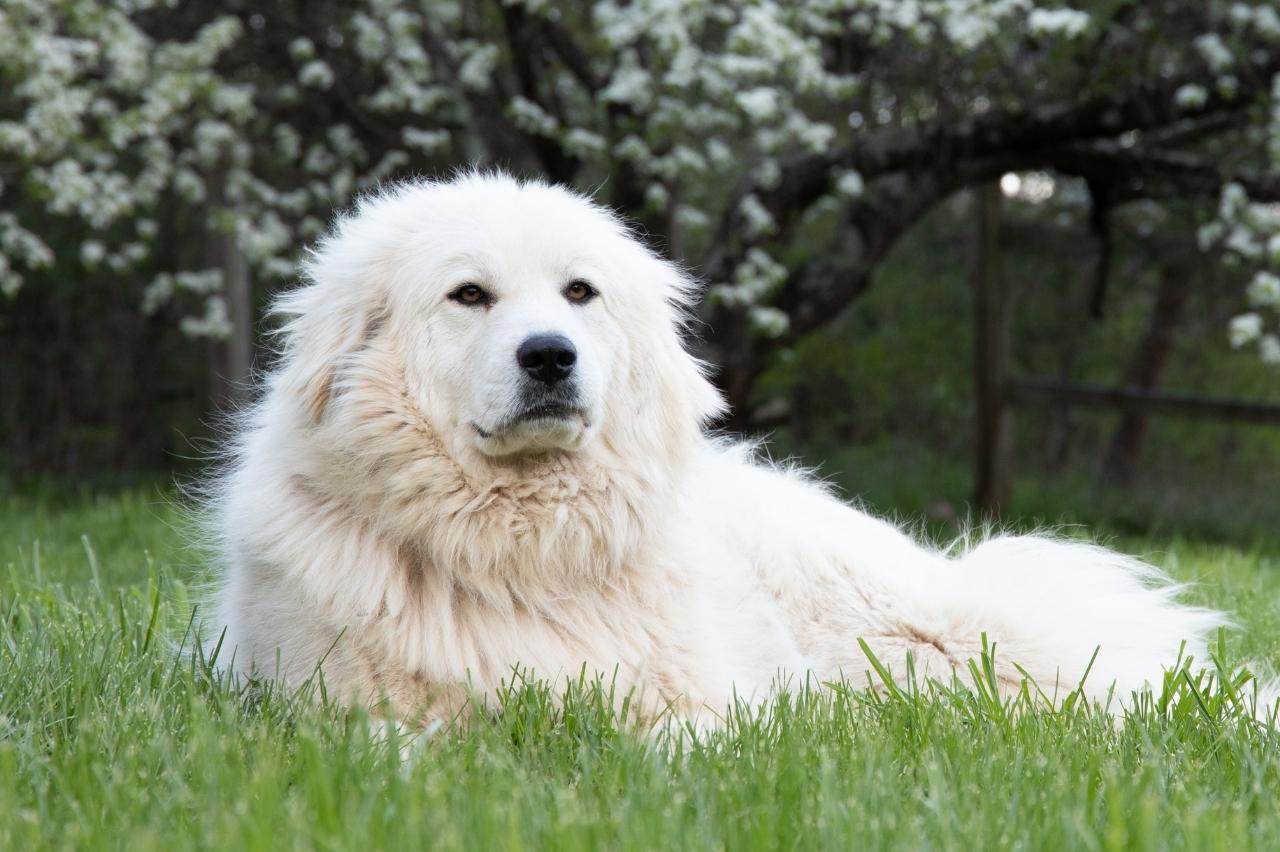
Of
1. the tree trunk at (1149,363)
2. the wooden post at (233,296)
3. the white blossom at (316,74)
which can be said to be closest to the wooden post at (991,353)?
the tree trunk at (1149,363)

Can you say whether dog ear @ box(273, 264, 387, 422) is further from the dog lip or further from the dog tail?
the dog tail

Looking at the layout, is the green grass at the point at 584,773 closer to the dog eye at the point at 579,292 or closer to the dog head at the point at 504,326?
the dog head at the point at 504,326

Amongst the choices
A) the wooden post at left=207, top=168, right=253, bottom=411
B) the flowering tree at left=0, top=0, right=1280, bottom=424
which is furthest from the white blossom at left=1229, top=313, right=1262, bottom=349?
the wooden post at left=207, top=168, right=253, bottom=411

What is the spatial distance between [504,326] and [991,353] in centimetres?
640

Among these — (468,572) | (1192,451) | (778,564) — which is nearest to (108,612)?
(468,572)

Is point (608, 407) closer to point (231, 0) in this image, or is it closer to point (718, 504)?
point (718, 504)

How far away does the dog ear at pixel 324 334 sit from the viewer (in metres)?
3.06

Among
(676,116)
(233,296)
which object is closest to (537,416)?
(676,116)

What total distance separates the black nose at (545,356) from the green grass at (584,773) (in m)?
0.68

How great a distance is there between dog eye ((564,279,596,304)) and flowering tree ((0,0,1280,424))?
3.31m

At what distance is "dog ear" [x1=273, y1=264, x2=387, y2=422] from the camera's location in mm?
3059

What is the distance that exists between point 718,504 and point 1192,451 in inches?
213

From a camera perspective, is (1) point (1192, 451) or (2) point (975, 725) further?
(1) point (1192, 451)

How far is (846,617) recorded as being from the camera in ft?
12.1
